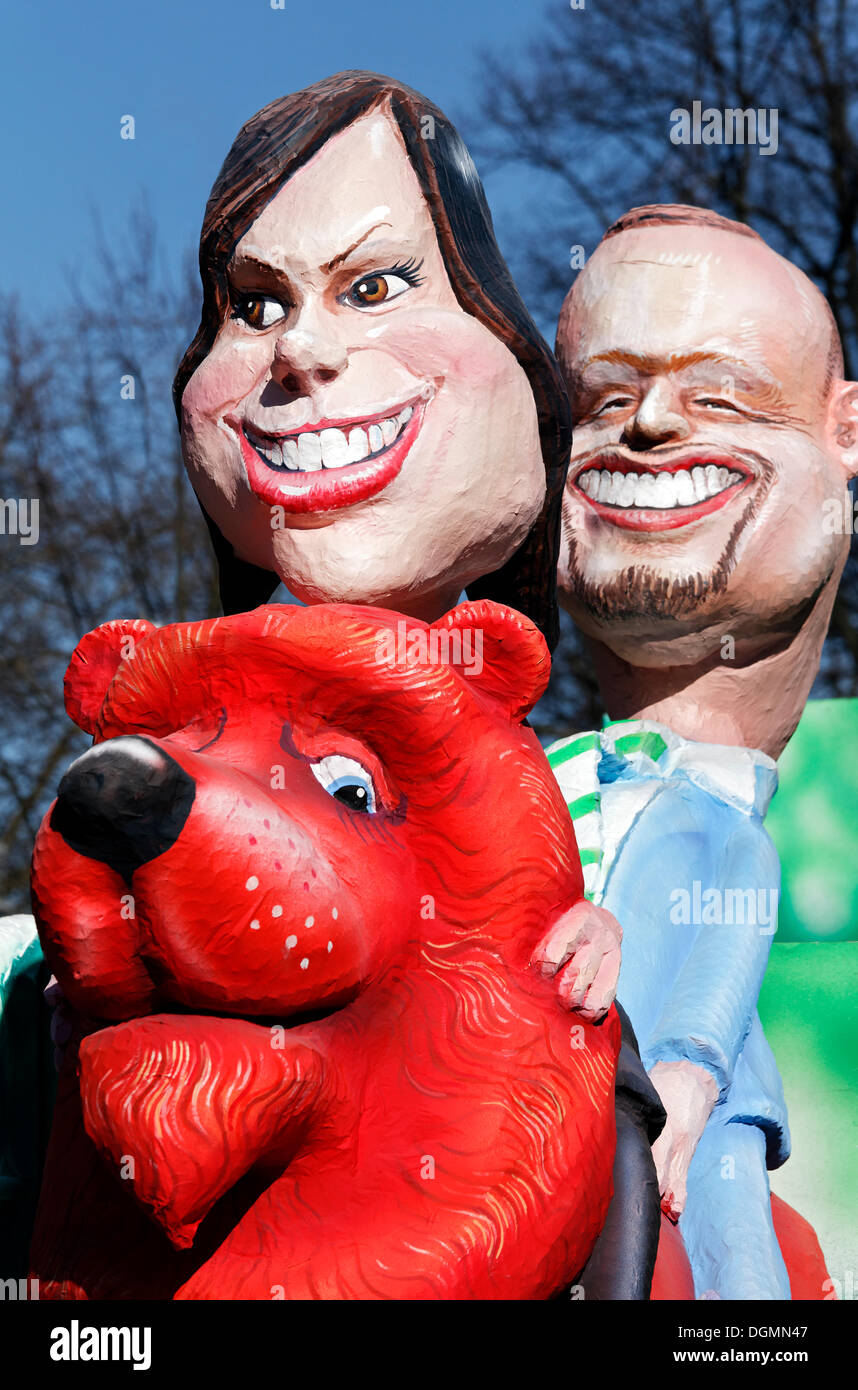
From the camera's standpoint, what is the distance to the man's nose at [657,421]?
221 cm

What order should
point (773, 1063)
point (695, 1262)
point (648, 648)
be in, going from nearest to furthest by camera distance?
1. point (695, 1262)
2. point (773, 1063)
3. point (648, 648)

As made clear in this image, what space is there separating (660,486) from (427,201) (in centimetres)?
62

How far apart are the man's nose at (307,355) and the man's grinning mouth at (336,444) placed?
A: 5 cm

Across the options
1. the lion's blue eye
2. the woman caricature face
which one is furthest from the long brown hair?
the lion's blue eye

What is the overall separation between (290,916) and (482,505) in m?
0.75

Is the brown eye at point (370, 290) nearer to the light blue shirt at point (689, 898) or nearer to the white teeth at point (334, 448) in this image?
the white teeth at point (334, 448)

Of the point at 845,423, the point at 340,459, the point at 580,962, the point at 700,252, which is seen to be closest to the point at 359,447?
the point at 340,459

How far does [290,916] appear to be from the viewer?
111cm

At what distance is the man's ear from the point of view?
7.80 ft

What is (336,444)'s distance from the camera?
1.71 meters

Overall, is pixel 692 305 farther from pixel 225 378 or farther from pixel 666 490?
pixel 225 378
